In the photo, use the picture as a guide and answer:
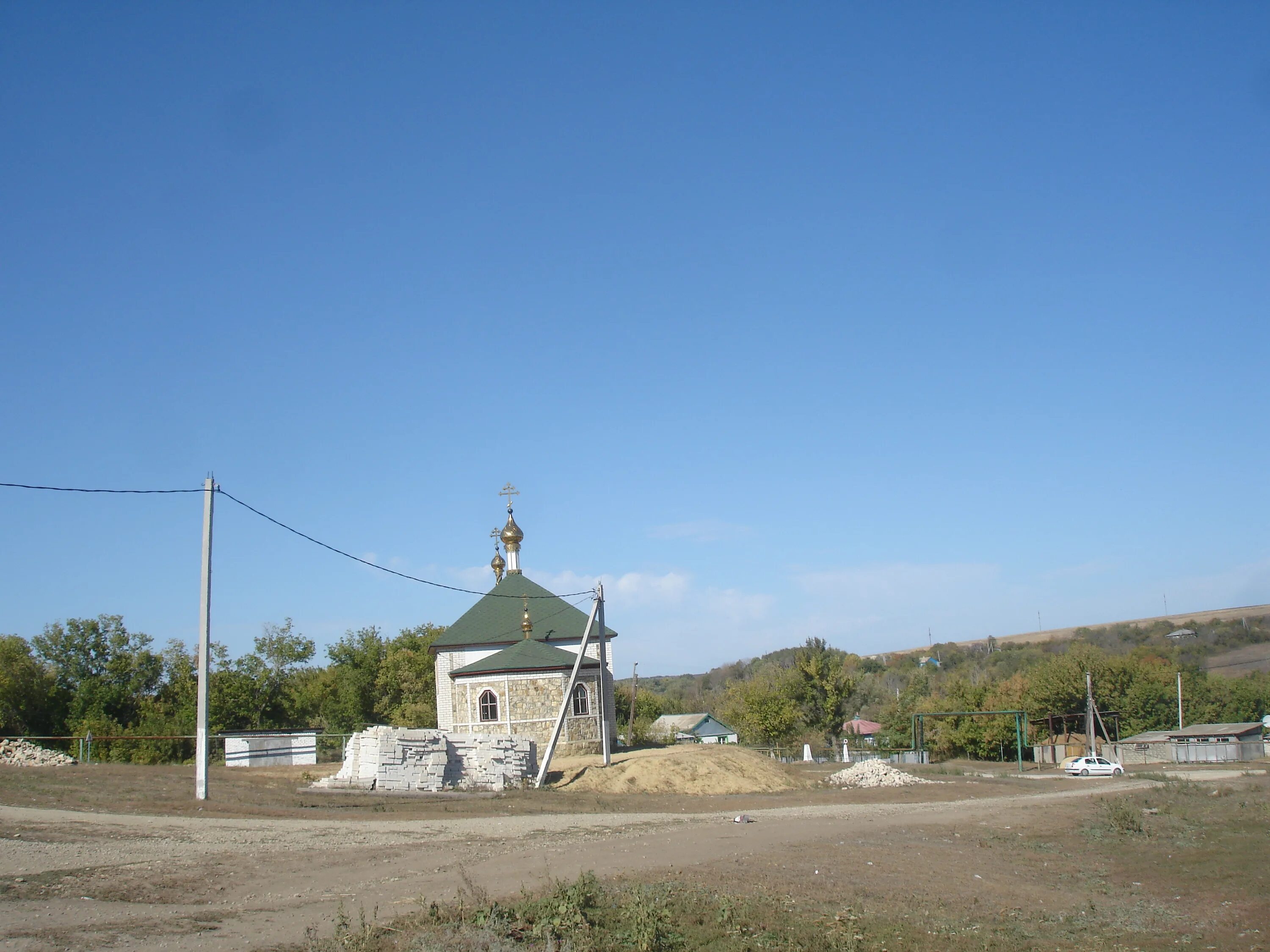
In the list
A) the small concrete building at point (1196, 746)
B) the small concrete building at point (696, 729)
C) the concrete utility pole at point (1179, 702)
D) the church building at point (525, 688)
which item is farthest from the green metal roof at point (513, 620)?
the concrete utility pole at point (1179, 702)

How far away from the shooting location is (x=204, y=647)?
23.2 metres

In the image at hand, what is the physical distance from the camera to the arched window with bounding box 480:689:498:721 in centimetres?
3972

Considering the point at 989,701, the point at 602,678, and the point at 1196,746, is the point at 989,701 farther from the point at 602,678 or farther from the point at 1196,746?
the point at 602,678

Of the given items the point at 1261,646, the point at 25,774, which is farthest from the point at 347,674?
the point at 1261,646

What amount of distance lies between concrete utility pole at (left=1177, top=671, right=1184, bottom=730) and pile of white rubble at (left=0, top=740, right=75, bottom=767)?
59.9 metres

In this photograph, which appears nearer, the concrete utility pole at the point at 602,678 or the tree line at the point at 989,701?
the concrete utility pole at the point at 602,678

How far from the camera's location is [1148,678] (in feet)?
219

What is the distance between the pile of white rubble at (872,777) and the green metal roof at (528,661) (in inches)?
394

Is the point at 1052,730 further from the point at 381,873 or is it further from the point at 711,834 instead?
the point at 381,873

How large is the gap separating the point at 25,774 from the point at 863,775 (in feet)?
86.5

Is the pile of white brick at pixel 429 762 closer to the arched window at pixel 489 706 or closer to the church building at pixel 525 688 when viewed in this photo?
the church building at pixel 525 688

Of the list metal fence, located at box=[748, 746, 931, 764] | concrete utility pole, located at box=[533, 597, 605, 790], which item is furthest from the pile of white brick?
metal fence, located at box=[748, 746, 931, 764]

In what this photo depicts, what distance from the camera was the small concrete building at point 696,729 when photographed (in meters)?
82.9

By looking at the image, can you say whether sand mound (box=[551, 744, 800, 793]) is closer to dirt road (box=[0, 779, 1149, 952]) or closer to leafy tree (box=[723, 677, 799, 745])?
dirt road (box=[0, 779, 1149, 952])
